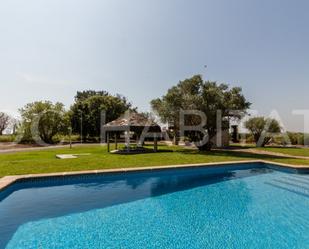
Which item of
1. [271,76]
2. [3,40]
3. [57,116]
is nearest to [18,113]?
[57,116]

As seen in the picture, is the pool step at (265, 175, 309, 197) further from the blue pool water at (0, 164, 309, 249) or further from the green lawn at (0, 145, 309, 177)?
the green lawn at (0, 145, 309, 177)

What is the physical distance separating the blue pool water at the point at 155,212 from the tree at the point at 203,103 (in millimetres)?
10310

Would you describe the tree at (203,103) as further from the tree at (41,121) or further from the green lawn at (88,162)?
the tree at (41,121)

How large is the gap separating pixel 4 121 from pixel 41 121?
26.9 m

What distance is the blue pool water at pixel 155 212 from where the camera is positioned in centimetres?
554

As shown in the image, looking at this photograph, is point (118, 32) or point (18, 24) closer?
point (18, 24)

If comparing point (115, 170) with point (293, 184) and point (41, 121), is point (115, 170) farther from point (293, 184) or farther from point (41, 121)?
point (41, 121)

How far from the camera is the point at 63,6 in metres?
13.2

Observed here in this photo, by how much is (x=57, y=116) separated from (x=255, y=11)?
99.8 feet

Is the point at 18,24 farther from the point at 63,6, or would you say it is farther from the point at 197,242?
the point at 197,242

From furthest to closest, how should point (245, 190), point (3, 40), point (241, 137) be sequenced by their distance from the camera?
point (241, 137)
point (3, 40)
point (245, 190)

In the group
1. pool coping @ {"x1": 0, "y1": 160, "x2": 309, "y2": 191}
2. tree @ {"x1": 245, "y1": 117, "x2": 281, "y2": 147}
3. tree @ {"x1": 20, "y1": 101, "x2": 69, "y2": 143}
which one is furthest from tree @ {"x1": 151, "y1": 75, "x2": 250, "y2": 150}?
tree @ {"x1": 20, "y1": 101, "x2": 69, "y2": 143}

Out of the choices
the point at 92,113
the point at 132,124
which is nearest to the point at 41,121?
the point at 92,113

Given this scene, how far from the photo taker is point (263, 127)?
3134 cm
